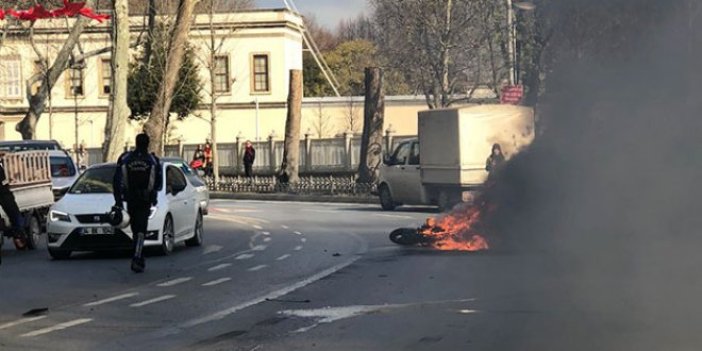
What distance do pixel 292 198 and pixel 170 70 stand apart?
7.08m

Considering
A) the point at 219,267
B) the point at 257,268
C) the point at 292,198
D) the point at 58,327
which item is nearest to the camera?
the point at 58,327

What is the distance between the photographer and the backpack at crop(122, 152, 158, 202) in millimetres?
16281

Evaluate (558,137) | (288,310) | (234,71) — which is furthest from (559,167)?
(234,71)

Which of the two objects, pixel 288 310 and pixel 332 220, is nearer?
pixel 288 310

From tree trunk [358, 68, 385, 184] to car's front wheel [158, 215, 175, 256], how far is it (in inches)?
827

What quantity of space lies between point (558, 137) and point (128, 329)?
23.8ft

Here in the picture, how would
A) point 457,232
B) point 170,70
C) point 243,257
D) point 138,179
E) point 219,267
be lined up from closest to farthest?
point 138,179, point 219,267, point 243,257, point 457,232, point 170,70

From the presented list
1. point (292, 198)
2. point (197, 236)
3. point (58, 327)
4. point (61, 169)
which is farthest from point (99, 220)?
point (292, 198)

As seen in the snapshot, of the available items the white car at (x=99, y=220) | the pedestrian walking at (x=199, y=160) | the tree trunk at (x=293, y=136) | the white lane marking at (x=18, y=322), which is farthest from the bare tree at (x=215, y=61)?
the white lane marking at (x=18, y=322)

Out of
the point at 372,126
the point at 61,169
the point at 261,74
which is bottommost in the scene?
the point at 61,169

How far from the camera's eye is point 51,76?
137 feet

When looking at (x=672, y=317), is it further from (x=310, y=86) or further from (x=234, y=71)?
(x=310, y=86)

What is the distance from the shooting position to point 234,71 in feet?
225

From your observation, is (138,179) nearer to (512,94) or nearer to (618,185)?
(618,185)
